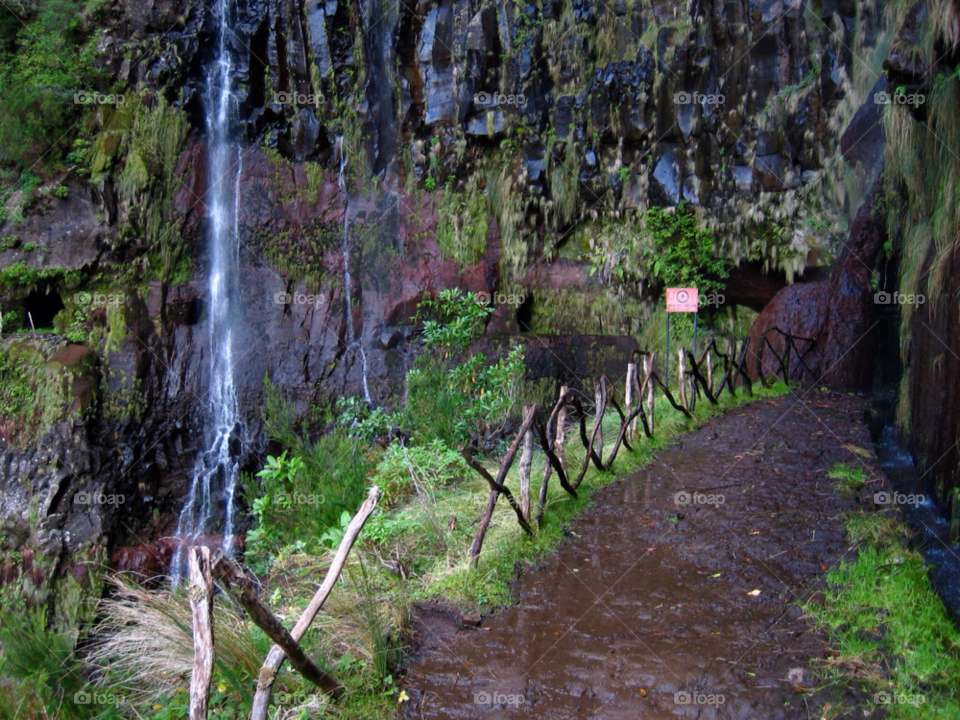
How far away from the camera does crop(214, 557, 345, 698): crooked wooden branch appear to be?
2.63 metres

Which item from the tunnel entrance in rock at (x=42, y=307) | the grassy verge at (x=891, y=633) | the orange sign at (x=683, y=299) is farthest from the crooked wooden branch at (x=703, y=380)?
the tunnel entrance in rock at (x=42, y=307)

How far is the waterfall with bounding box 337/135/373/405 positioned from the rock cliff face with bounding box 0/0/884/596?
0.06 meters

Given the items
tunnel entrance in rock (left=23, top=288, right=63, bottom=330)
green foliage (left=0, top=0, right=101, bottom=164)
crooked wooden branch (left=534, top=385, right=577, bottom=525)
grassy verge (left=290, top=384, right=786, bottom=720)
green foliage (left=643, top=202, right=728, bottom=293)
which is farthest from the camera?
green foliage (left=643, top=202, right=728, bottom=293)

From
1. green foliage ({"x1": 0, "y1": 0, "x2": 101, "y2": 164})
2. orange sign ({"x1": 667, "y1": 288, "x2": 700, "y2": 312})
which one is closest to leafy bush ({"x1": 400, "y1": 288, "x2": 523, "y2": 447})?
orange sign ({"x1": 667, "y1": 288, "x2": 700, "y2": 312})

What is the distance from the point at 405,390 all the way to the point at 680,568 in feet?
23.6

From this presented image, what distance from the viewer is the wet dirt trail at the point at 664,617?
11.0 feet

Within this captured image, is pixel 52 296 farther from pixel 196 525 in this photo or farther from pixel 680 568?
pixel 680 568

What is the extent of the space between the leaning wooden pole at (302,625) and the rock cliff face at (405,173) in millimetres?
7782

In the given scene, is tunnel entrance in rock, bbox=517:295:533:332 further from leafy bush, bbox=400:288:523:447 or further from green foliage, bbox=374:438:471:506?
green foliage, bbox=374:438:471:506

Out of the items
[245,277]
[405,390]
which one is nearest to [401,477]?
[405,390]

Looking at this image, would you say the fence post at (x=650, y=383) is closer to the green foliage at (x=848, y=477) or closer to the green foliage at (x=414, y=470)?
the green foliage at (x=848, y=477)

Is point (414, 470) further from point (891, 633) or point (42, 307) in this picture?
point (42, 307)

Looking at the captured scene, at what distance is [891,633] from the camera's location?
3.68 meters

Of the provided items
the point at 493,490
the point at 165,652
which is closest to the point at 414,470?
the point at 493,490
